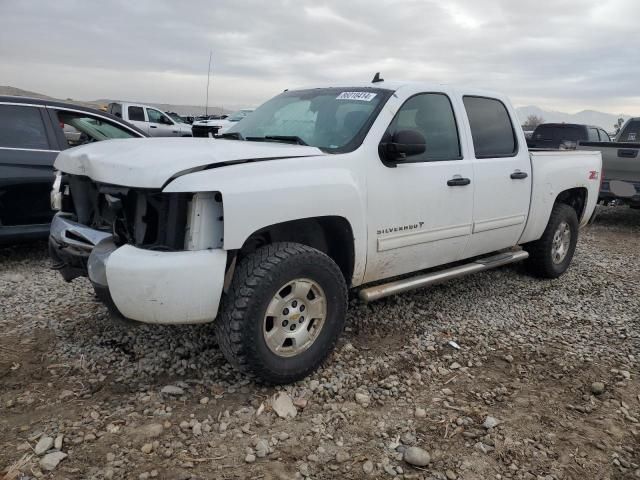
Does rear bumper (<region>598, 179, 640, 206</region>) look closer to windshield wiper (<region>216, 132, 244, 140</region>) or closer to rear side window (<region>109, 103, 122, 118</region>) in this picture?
windshield wiper (<region>216, 132, 244, 140</region>)

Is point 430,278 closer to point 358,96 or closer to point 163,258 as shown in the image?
point 358,96

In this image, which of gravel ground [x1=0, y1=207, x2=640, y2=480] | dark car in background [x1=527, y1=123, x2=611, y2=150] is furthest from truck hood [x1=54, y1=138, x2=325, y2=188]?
dark car in background [x1=527, y1=123, x2=611, y2=150]

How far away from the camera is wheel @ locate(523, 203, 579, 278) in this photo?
5.26 meters

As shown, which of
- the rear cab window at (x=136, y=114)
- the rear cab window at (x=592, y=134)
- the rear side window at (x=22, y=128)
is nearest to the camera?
the rear side window at (x=22, y=128)

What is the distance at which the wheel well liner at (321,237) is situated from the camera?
126 inches

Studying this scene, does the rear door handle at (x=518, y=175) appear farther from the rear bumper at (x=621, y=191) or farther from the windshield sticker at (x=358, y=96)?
the rear bumper at (x=621, y=191)

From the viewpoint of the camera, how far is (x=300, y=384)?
3148mm

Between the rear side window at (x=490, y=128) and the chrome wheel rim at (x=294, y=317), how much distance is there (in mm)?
1988

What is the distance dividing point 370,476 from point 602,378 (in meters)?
1.90

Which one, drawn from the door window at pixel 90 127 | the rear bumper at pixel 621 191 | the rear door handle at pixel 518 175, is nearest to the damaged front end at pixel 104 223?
the door window at pixel 90 127

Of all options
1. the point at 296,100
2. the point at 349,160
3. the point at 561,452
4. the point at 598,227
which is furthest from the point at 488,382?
the point at 598,227

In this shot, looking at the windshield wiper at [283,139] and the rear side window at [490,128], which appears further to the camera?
the rear side window at [490,128]

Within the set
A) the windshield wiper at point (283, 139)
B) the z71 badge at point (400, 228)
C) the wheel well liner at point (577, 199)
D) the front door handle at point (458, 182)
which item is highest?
the windshield wiper at point (283, 139)

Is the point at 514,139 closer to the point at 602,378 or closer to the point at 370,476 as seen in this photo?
the point at 602,378
